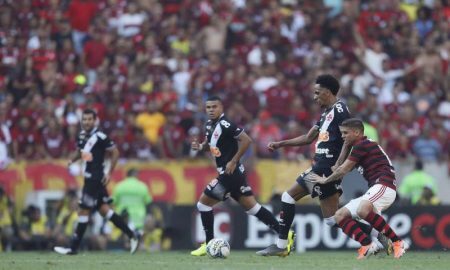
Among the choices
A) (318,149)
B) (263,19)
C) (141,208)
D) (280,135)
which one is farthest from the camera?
(263,19)

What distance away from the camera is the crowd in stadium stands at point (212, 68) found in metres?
24.6

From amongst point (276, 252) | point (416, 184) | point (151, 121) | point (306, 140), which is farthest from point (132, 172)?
point (306, 140)

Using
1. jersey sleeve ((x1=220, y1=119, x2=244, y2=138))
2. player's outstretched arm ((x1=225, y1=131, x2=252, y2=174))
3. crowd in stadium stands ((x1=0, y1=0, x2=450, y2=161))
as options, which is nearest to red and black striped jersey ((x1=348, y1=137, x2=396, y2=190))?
player's outstretched arm ((x1=225, y1=131, x2=252, y2=174))

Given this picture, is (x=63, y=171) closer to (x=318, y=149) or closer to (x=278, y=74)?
(x=278, y=74)

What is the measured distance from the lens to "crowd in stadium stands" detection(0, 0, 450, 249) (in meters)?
24.4

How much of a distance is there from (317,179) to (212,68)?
1159cm

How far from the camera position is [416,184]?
23.8 m

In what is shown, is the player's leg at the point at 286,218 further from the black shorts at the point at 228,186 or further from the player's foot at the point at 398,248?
Result: the player's foot at the point at 398,248

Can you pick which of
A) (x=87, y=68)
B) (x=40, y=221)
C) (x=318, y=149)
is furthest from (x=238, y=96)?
(x=318, y=149)

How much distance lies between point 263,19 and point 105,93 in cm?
489

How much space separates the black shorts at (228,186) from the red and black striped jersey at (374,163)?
6.72 ft

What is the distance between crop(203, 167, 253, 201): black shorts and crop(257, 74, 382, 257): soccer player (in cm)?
103

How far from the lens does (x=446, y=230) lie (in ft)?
74.8

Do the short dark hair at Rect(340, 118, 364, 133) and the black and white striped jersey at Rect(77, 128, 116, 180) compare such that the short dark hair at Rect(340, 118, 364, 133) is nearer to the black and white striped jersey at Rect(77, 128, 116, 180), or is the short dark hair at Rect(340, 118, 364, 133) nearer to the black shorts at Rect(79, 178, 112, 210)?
the black and white striped jersey at Rect(77, 128, 116, 180)
